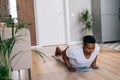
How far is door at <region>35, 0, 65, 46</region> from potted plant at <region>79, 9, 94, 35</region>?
0.67 metres

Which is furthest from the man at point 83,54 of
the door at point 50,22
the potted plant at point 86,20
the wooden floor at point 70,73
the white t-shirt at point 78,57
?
the potted plant at point 86,20

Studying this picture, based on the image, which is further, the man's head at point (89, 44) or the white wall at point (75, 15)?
the white wall at point (75, 15)

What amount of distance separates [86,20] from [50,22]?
1.20 metres

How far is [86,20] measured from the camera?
6.41 metres

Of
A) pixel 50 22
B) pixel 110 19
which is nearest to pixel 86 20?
pixel 110 19

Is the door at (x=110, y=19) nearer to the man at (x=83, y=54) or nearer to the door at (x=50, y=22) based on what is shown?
the door at (x=50, y=22)

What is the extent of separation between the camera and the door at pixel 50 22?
616cm

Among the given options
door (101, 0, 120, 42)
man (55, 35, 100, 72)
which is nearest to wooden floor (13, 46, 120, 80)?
man (55, 35, 100, 72)

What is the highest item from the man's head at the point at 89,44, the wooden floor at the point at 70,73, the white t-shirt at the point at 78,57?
the man's head at the point at 89,44

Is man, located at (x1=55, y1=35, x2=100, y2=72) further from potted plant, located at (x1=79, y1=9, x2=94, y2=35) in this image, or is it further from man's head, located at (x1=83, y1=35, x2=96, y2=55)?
potted plant, located at (x1=79, y1=9, x2=94, y2=35)

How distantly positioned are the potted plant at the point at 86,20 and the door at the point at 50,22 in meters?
0.67

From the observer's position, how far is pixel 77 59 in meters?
3.37

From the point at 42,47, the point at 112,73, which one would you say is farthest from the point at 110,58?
the point at 42,47

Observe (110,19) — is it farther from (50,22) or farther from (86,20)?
(50,22)
